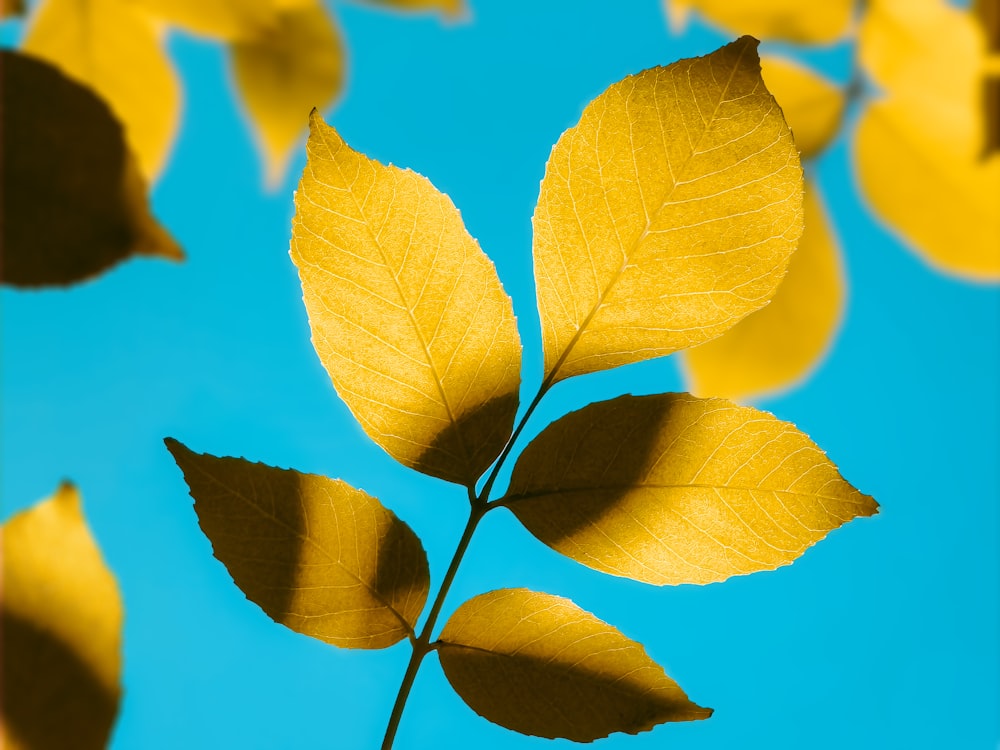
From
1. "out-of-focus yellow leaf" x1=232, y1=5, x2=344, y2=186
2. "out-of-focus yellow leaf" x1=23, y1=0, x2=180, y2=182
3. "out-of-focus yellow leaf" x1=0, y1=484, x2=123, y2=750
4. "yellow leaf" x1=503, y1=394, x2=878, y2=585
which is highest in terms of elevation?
"out-of-focus yellow leaf" x1=232, y1=5, x2=344, y2=186

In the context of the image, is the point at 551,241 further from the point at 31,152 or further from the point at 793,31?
the point at 793,31

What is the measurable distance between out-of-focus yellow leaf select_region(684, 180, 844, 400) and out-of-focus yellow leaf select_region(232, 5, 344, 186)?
215mm

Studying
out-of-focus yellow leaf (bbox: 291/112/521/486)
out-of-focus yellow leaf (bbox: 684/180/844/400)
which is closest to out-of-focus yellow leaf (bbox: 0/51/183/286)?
out-of-focus yellow leaf (bbox: 291/112/521/486)

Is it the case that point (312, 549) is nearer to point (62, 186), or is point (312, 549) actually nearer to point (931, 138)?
point (62, 186)

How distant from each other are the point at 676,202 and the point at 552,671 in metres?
0.11

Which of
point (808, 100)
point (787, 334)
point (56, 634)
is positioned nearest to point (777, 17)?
point (808, 100)

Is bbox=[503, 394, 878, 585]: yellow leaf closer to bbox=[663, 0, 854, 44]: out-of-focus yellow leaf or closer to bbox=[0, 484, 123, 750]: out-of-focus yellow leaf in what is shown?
bbox=[0, 484, 123, 750]: out-of-focus yellow leaf

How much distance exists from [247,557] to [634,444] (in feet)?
0.29

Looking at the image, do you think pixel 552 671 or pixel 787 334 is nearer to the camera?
pixel 552 671

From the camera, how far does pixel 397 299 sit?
193 mm

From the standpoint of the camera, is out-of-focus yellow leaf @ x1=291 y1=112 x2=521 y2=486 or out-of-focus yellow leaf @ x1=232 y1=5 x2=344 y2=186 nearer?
out-of-focus yellow leaf @ x1=291 y1=112 x2=521 y2=486

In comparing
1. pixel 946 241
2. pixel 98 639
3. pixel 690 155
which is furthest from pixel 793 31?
pixel 98 639

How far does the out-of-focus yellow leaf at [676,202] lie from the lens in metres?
0.18

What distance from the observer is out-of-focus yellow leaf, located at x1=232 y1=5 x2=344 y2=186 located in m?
0.38
